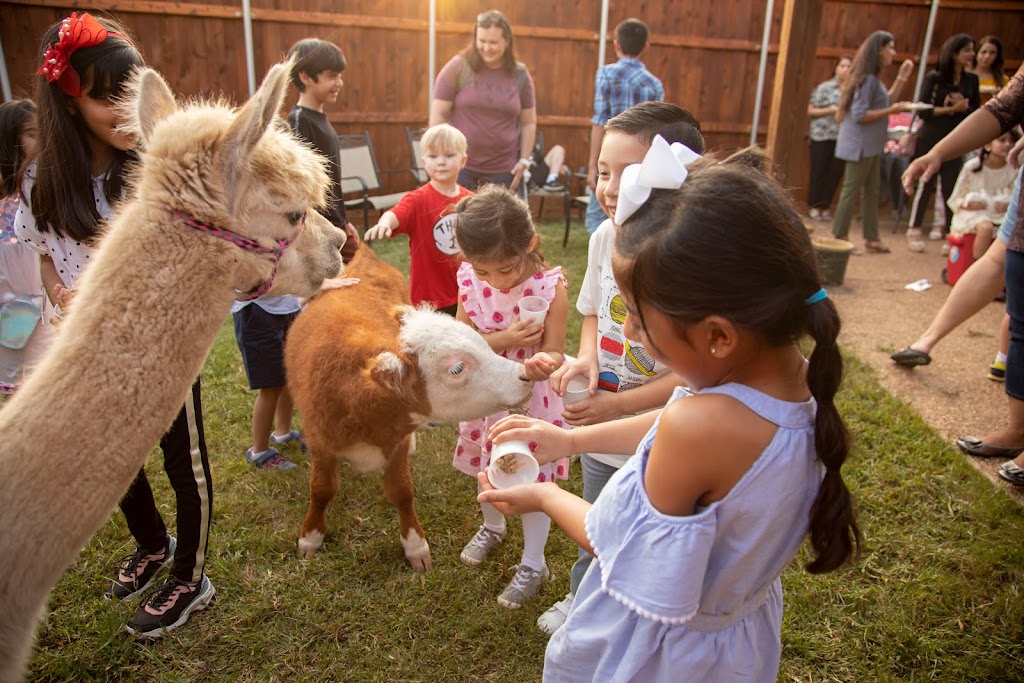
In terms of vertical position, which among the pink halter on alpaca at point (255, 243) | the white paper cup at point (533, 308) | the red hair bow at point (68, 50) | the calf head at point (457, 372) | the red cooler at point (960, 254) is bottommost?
the red cooler at point (960, 254)

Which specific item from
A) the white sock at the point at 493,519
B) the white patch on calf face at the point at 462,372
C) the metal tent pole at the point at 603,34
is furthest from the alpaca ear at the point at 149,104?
the metal tent pole at the point at 603,34

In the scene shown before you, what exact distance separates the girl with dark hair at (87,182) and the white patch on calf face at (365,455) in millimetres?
598

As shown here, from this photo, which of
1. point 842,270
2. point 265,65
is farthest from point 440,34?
point 842,270

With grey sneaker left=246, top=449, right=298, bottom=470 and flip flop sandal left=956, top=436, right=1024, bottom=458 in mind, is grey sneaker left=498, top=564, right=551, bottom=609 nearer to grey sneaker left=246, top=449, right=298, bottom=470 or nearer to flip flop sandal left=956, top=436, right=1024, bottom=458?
grey sneaker left=246, top=449, right=298, bottom=470

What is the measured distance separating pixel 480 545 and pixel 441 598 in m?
0.32

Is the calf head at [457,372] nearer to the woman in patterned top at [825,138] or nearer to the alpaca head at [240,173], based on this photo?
the alpaca head at [240,173]

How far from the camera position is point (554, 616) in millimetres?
2623

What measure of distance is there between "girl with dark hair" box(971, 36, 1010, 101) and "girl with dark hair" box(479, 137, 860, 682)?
10.4 meters

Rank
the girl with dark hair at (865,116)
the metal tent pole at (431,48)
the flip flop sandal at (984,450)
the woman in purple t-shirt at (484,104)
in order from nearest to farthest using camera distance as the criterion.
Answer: the flip flop sandal at (984,450)
the woman in purple t-shirt at (484,104)
the girl with dark hair at (865,116)
the metal tent pole at (431,48)

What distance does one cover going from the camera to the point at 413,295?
12.6ft

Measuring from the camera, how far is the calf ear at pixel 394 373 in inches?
100

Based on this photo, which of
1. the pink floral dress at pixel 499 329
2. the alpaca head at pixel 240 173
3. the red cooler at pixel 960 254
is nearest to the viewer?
the alpaca head at pixel 240 173

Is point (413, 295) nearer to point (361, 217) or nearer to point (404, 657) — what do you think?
point (404, 657)

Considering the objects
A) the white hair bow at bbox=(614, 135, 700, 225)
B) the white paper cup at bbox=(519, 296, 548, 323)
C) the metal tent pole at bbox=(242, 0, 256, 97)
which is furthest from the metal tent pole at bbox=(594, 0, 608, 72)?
the white hair bow at bbox=(614, 135, 700, 225)
